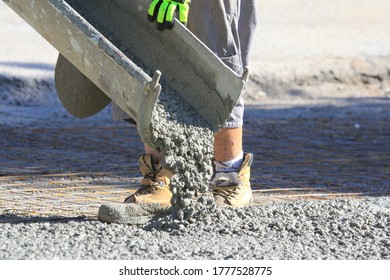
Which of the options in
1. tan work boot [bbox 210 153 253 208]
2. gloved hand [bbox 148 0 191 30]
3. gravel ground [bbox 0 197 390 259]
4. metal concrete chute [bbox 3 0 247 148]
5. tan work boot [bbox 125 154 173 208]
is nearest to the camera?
gravel ground [bbox 0 197 390 259]

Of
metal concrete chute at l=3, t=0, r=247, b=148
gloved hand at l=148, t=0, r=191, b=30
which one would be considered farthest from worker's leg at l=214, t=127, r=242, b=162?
gloved hand at l=148, t=0, r=191, b=30

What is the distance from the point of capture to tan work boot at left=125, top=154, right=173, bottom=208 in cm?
433

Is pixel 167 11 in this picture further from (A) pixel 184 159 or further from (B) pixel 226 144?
(B) pixel 226 144

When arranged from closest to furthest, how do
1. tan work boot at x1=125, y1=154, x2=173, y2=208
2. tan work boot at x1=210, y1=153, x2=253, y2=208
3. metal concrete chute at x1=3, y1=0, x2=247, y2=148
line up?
metal concrete chute at x1=3, y1=0, x2=247, y2=148
tan work boot at x1=125, y1=154, x2=173, y2=208
tan work boot at x1=210, y1=153, x2=253, y2=208

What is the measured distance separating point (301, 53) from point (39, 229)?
21.3ft

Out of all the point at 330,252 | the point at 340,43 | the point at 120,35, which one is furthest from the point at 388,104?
the point at 330,252

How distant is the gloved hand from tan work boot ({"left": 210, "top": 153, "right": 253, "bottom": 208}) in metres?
0.76

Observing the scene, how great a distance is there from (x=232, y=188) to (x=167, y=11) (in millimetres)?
903

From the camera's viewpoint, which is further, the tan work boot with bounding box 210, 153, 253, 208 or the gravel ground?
the tan work boot with bounding box 210, 153, 253, 208

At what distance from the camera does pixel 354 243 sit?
13.2ft

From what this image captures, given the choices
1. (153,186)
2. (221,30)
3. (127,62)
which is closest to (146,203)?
(153,186)

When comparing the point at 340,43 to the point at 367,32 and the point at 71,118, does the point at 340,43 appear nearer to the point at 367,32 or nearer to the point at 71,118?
the point at 367,32

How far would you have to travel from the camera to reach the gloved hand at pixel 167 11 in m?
4.14

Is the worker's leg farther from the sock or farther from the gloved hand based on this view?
the gloved hand
